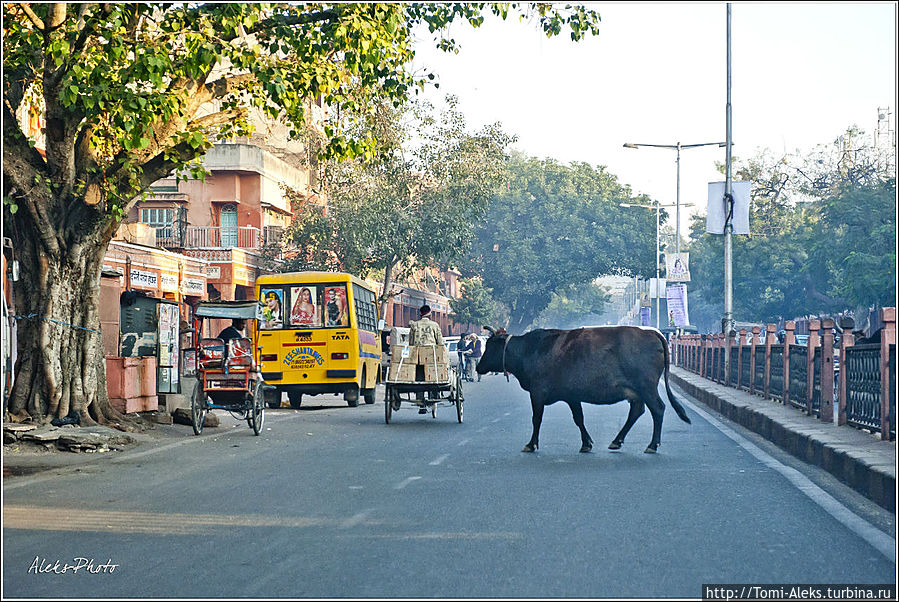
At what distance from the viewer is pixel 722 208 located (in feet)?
95.9

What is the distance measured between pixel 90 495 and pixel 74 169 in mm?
7026

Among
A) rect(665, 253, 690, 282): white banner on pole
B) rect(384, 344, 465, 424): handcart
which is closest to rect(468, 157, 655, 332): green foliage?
rect(665, 253, 690, 282): white banner on pole

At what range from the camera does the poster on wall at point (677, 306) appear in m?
50.9

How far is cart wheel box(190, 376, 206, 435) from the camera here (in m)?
16.0

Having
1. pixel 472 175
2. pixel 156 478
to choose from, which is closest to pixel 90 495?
pixel 156 478

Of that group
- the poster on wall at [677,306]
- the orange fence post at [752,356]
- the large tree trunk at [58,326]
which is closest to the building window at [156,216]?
the poster on wall at [677,306]

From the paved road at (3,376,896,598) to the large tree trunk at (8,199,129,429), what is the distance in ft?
8.44

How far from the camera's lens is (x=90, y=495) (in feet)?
31.7

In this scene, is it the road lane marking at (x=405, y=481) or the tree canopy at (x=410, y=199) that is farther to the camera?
the tree canopy at (x=410, y=199)

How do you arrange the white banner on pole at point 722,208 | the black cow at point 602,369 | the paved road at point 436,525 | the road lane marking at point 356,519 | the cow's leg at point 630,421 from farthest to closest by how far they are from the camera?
the white banner on pole at point 722,208 → the black cow at point 602,369 → the cow's leg at point 630,421 → the road lane marking at point 356,519 → the paved road at point 436,525

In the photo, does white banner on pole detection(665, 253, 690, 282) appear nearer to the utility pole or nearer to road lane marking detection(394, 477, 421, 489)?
the utility pole

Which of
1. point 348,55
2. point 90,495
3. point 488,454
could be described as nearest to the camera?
point 90,495

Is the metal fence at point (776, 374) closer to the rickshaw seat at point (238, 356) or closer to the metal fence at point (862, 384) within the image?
the metal fence at point (862, 384)

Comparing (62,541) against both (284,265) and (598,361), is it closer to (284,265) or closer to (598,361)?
(598,361)
